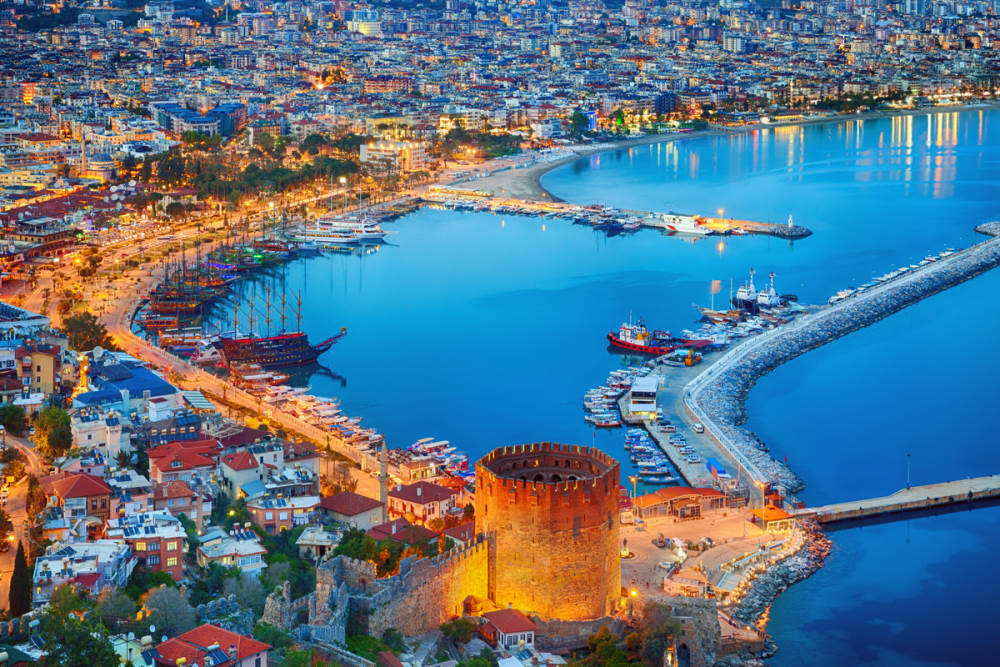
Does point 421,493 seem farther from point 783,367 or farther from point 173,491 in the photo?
point 783,367

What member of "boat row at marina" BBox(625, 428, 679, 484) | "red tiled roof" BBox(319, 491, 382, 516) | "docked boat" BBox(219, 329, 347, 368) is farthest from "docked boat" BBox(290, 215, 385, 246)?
"red tiled roof" BBox(319, 491, 382, 516)

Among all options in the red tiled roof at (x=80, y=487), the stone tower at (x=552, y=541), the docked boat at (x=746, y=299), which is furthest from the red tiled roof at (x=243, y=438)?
the docked boat at (x=746, y=299)

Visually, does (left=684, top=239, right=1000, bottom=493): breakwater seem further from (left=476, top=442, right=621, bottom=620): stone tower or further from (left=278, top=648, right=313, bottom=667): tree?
(left=278, top=648, right=313, bottom=667): tree

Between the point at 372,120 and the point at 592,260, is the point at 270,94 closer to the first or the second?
the point at 372,120

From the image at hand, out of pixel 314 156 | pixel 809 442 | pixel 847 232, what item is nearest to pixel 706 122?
pixel 314 156

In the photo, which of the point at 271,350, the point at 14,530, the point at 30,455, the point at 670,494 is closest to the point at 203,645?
the point at 14,530
